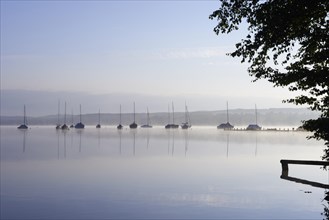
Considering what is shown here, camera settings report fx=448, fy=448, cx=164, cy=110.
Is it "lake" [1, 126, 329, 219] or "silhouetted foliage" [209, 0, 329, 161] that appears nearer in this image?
"silhouetted foliage" [209, 0, 329, 161]

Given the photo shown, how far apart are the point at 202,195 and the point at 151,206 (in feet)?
21.1

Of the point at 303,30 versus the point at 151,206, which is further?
the point at 151,206

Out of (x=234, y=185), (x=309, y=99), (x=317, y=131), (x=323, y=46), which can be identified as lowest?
(x=234, y=185)

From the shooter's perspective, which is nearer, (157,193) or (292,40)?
(292,40)

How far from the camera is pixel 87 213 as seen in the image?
28297mm

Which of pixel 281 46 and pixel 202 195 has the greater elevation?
pixel 281 46

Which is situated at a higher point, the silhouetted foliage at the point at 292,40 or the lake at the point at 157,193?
the silhouetted foliage at the point at 292,40

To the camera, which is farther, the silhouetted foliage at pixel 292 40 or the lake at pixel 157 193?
the lake at pixel 157 193

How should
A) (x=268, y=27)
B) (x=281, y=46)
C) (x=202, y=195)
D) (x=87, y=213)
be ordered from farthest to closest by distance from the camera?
(x=202, y=195)
(x=87, y=213)
(x=281, y=46)
(x=268, y=27)

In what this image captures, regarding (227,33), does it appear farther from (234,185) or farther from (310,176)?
(310,176)

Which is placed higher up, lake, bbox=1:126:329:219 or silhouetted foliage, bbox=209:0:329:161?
silhouetted foliage, bbox=209:0:329:161

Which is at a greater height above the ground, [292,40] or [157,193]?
[292,40]

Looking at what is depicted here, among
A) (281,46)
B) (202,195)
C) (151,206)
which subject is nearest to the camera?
(281,46)

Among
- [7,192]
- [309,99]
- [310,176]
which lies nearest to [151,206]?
[7,192]
